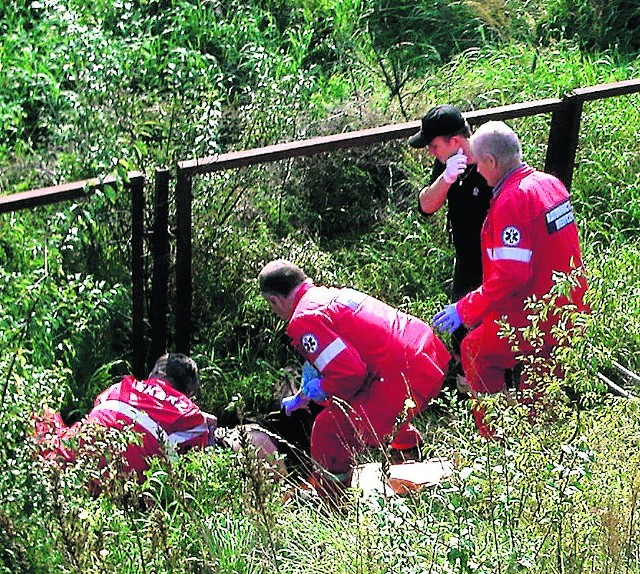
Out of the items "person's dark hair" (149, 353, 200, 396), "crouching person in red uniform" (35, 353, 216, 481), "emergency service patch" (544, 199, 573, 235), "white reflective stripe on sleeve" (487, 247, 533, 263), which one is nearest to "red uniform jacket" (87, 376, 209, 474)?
"crouching person in red uniform" (35, 353, 216, 481)

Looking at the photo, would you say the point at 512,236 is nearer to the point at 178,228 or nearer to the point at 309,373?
the point at 309,373

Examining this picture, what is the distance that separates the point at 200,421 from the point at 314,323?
2.13ft

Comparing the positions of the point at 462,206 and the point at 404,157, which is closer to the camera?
the point at 462,206

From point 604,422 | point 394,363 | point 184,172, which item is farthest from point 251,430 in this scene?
point 604,422

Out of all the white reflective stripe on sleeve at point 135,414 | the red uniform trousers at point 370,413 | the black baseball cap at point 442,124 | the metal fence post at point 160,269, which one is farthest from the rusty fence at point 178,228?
the red uniform trousers at point 370,413

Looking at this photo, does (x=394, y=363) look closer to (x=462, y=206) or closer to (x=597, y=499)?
(x=462, y=206)

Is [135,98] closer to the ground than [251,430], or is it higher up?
higher up

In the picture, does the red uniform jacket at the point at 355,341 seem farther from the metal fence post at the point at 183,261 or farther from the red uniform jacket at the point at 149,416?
the metal fence post at the point at 183,261

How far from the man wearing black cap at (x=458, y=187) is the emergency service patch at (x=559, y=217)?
574 millimetres

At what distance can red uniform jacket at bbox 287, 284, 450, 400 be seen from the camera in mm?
4902

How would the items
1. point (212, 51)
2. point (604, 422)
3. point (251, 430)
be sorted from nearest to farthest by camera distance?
point (604, 422)
point (251, 430)
point (212, 51)

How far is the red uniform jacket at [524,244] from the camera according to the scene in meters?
4.96

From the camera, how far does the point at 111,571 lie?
11.7 feet

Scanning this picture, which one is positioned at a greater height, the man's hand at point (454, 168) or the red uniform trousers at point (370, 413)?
the man's hand at point (454, 168)
